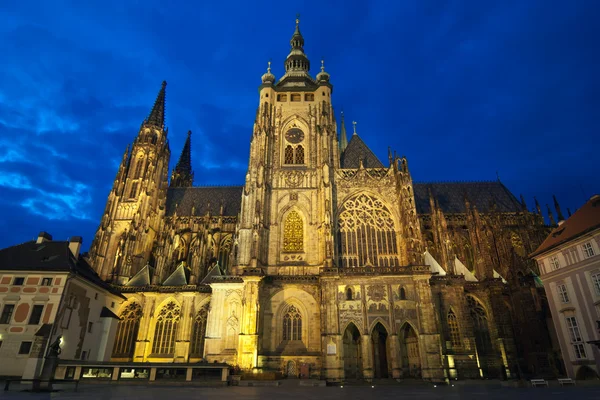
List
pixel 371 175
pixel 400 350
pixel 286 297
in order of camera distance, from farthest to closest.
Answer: pixel 371 175 < pixel 286 297 < pixel 400 350

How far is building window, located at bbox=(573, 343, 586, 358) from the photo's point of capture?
86.3 ft

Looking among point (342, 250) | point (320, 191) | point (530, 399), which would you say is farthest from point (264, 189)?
point (530, 399)

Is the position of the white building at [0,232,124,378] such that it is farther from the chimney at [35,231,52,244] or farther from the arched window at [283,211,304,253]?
the arched window at [283,211,304,253]

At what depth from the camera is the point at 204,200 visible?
5138 cm

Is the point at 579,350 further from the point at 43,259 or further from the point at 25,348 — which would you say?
Result: the point at 43,259

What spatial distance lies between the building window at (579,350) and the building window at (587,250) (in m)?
6.58

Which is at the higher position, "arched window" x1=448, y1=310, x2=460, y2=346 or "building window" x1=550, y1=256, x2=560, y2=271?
"building window" x1=550, y1=256, x2=560, y2=271

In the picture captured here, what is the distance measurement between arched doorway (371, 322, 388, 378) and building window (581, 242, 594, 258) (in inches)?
641

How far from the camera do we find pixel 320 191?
3675 cm

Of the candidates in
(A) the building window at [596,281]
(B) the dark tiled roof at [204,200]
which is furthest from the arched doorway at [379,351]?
(B) the dark tiled roof at [204,200]

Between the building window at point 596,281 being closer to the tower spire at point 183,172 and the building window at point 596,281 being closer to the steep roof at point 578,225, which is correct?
the steep roof at point 578,225

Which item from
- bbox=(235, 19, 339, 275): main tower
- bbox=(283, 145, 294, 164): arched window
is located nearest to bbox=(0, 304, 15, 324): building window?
bbox=(235, 19, 339, 275): main tower

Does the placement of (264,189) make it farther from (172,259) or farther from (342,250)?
(172,259)

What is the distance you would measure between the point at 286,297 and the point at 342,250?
7295 millimetres
